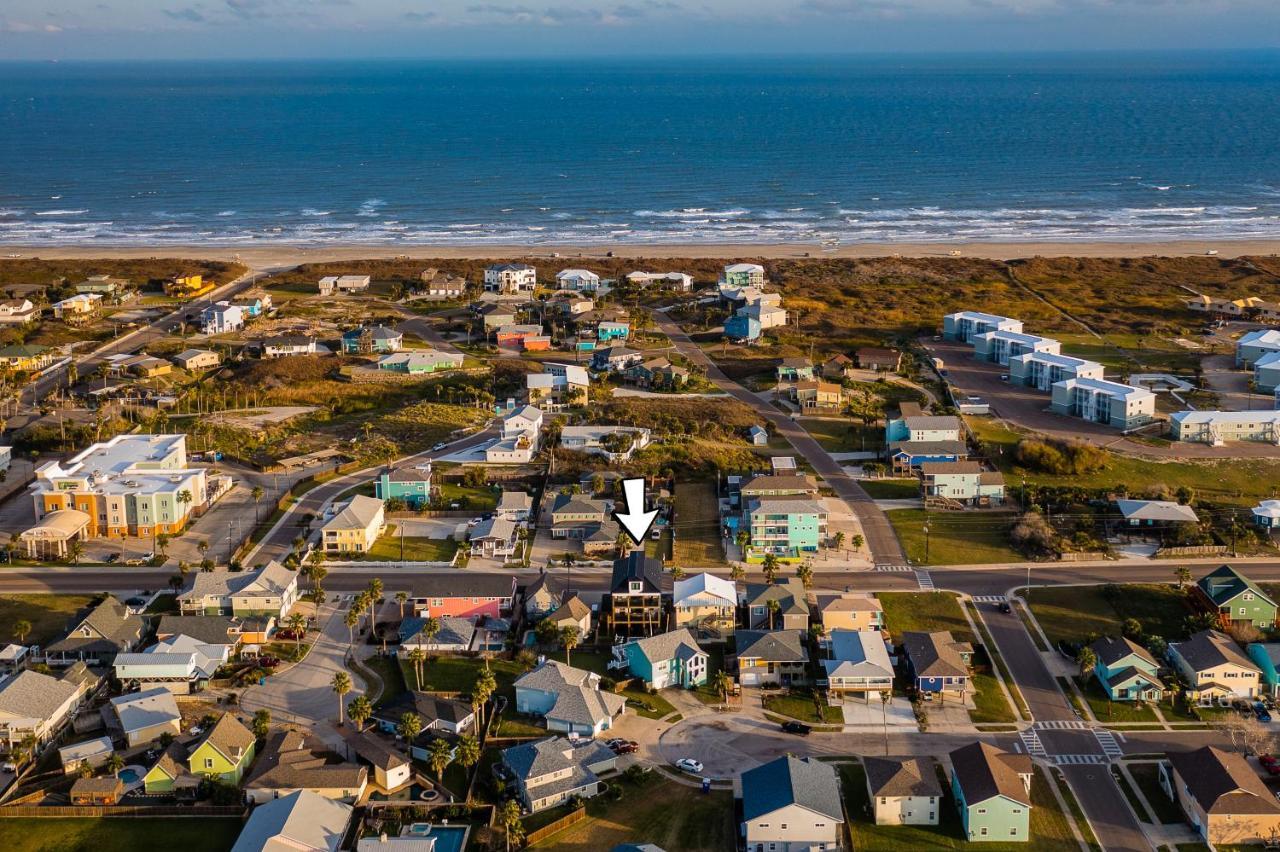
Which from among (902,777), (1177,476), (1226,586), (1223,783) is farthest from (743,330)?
(1223,783)

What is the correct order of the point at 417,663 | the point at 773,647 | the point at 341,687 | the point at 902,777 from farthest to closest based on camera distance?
the point at 773,647 → the point at 417,663 → the point at 341,687 → the point at 902,777

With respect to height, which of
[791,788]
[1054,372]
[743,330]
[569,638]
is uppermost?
[1054,372]

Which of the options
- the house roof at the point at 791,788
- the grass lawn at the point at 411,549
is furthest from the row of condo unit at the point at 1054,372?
the house roof at the point at 791,788

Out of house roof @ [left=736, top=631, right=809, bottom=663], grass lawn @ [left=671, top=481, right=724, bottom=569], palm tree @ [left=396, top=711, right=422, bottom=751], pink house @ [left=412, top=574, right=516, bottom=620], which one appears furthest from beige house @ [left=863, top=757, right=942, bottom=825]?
grass lawn @ [left=671, top=481, right=724, bottom=569]

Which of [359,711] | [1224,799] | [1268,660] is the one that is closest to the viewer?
[1224,799]

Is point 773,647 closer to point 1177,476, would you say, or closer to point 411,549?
point 411,549

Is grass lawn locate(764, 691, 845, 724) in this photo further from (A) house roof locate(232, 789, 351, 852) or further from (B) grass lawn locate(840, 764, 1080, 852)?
(A) house roof locate(232, 789, 351, 852)
